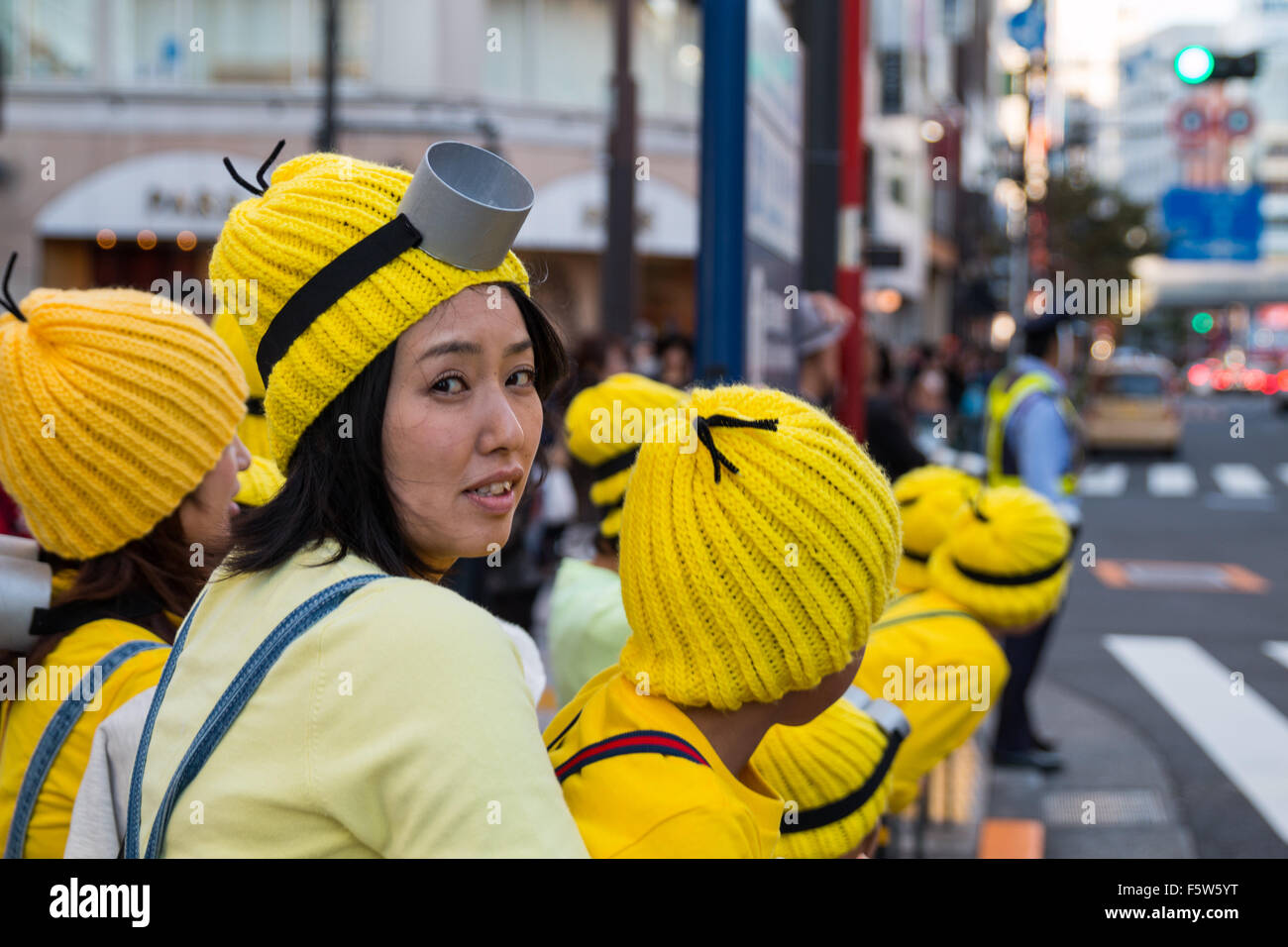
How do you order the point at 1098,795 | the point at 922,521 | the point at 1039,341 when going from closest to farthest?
1. the point at 922,521
2. the point at 1098,795
3. the point at 1039,341

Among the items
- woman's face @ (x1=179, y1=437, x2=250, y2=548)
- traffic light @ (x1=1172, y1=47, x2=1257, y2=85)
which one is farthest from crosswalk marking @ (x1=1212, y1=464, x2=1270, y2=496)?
woman's face @ (x1=179, y1=437, x2=250, y2=548)

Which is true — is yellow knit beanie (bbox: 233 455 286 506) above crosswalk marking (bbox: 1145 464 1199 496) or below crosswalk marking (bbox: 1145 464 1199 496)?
above

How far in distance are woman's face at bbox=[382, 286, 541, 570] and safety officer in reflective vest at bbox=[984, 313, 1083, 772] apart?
5.25 metres

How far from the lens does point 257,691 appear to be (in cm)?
127

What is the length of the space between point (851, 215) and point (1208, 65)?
20.7 feet

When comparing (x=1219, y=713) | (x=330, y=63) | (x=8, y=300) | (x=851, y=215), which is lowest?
(x=1219, y=713)

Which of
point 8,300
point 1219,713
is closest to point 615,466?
point 8,300

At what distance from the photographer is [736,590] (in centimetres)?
157

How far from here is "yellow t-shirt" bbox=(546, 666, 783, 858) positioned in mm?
1410

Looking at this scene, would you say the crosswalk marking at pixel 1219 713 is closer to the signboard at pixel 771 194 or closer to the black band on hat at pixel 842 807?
the signboard at pixel 771 194

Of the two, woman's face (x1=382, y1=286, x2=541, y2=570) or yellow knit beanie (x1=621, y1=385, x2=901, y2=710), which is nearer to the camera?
woman's face (x1=382, y1=286, x2=541, y2=570)

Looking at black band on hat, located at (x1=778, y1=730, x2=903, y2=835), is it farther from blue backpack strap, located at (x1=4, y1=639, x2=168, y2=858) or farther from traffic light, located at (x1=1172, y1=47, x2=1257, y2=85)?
traffic light, located at (x1=1172, y1=47, x2=1257, y2=85)

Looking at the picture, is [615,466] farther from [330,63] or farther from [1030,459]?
[330,63]

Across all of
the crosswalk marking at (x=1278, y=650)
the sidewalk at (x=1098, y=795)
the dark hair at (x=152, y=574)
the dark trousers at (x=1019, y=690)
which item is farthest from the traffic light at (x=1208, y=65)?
the dark hair at (x=152, y=574)
